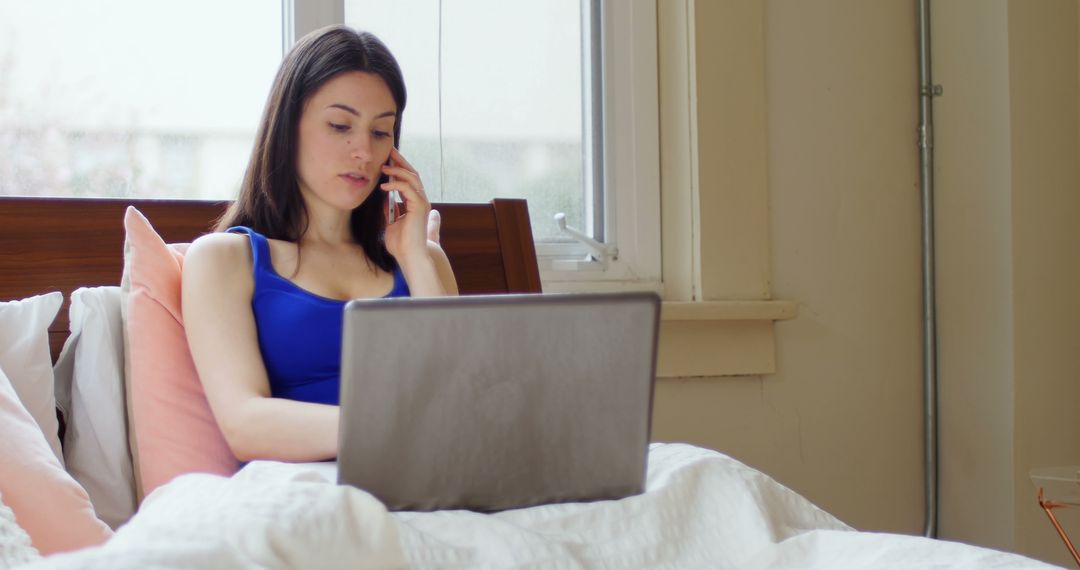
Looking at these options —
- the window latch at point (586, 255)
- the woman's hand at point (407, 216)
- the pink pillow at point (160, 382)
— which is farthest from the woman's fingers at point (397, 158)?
the window latch at point (586, 255)

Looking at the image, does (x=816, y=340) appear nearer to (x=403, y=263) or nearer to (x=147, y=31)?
(x=403, y=263)

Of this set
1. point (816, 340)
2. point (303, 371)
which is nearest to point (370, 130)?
point (303, 371)

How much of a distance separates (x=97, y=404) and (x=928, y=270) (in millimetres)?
1706

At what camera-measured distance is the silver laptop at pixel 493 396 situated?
2.97 ft

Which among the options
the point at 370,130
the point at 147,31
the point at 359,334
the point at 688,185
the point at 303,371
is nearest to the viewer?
the point at 359,334

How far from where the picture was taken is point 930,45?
2395mm

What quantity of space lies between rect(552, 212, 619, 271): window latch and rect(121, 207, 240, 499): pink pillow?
90 centimetres

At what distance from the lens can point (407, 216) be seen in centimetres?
174

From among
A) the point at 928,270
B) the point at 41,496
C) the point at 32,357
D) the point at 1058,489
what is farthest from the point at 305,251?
the point at 928,270

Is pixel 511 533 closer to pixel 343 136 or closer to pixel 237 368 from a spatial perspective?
pixel 237 368

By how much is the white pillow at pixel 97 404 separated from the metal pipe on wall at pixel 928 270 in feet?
5.44

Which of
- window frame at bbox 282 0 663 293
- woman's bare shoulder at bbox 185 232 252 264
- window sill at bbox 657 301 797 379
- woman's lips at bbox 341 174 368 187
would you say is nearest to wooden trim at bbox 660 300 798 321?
window sill at bbox 657 301 797 379

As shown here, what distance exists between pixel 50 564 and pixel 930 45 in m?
2.22

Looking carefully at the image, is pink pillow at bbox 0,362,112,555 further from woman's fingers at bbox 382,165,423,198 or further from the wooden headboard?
woman's fingers at bbox 382,165,423,198
